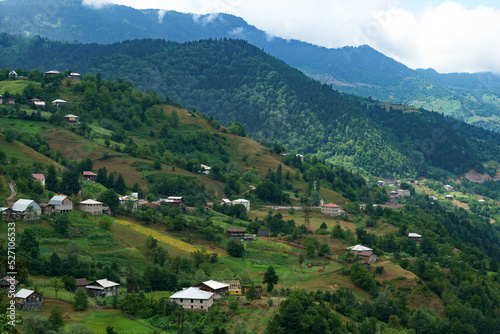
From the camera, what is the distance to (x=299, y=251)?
8100 cm

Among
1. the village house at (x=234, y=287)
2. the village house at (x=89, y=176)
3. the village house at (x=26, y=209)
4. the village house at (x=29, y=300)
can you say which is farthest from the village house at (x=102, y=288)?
the village house at (x=89, y=176)

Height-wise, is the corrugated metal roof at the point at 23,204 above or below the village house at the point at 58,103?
below

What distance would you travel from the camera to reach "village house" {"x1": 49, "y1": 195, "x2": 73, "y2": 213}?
245 ft

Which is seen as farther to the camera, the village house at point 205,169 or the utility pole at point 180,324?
the village house at point 205,169

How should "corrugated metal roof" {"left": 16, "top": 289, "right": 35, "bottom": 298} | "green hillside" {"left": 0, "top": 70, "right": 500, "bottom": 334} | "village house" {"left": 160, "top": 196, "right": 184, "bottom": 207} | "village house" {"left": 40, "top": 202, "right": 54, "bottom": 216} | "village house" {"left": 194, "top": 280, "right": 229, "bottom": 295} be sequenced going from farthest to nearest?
"village house" {"left": 160, "top": 196, "right": 184, "bottom": 207}
"village house" {"left": 40, "top": 202, "right": 54, "bottom": 216}
"village house" {"left": 194, "top": 280, "right": 229, "bottom": 295}
"green hillside" {"left": 0, "top": 70, "right": 500, "bottom": 334}
"corrugated metal roof" {"left": 16, "top": 289, "right": 35, "bottom": 298}

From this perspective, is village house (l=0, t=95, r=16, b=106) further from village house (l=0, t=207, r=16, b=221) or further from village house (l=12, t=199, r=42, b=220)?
village house (l=0, t=207, r=16, b=221)

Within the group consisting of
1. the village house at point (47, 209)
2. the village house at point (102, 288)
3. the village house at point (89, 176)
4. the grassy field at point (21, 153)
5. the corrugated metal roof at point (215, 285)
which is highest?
the grassy field at point (21, 153)

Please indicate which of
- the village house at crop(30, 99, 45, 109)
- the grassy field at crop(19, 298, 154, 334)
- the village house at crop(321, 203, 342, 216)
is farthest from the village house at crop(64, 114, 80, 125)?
the grassy field at crop(19, 298, 154, 334)

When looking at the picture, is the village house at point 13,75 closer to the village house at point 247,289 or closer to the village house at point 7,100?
the village house at point 7,100

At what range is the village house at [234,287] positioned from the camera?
62.8 m

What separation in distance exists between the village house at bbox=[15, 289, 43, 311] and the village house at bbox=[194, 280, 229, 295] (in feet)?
48.5

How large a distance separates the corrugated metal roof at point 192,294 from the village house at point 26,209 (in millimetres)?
20899

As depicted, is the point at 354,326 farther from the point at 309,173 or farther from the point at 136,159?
the point at 309,173

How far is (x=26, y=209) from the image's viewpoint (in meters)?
69.7
